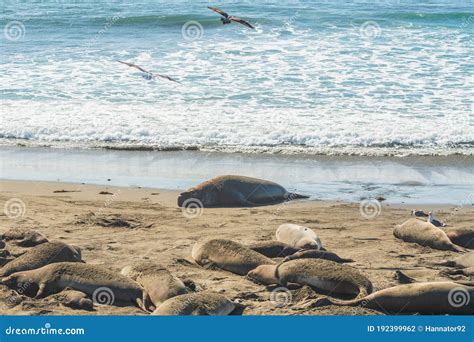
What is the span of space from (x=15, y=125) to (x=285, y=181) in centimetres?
566

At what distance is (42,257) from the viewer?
891 cm

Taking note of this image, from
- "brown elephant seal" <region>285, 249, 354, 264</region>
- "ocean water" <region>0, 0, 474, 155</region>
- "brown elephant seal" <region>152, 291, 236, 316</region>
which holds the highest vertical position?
"ocean water" <region>0, 0, 474, 155</region>

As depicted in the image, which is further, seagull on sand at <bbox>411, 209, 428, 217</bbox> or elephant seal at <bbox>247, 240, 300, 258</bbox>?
seagull on sand at <bbox>411, 209, 428, 217</bbox>

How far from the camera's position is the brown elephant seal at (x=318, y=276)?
8.42m

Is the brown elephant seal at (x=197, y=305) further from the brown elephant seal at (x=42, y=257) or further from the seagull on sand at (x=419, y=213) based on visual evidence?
the seagull on sand at (x=419, y=213)

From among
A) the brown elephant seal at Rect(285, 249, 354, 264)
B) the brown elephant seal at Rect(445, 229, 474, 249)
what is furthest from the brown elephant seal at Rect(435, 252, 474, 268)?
the brown elephant seal at Rect(285, 249, 354, 264)

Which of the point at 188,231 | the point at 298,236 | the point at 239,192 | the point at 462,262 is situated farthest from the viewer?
the point at 239,192

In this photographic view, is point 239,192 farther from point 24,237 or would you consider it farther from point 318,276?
point 318,276

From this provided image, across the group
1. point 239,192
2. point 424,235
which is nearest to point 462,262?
point 424,235

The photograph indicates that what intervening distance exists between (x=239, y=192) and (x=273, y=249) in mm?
2749

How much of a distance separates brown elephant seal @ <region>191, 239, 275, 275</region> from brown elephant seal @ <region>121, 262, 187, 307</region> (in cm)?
77

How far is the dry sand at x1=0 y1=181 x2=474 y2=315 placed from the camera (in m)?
8.45

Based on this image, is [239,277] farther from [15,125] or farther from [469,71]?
[469,71]

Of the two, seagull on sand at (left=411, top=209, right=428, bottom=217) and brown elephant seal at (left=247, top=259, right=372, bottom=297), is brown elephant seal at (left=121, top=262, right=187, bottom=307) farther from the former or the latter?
seagull on sand at (left=411, top=209, right=428, bottom=217)
